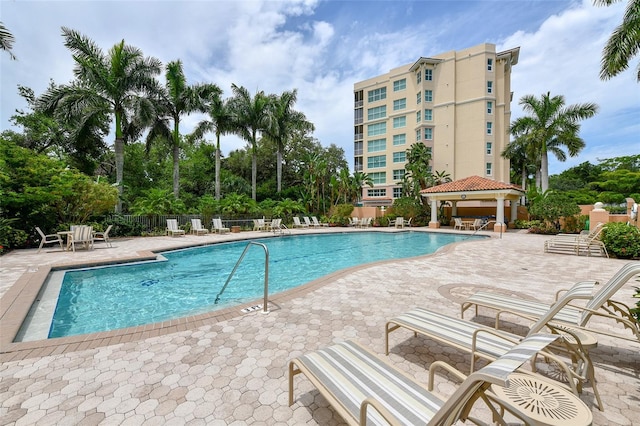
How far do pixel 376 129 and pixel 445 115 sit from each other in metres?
9.90

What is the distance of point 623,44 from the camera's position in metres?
11.8

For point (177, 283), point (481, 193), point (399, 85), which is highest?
point (399, 85)

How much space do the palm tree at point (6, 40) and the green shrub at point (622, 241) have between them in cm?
2274

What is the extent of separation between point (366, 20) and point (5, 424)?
46.1 ft

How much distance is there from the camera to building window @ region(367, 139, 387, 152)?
131 ft

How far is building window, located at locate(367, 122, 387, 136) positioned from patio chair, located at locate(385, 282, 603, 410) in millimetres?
39439

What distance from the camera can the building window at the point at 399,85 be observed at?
37.7 metres

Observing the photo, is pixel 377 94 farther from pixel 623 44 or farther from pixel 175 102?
pixel 623 44

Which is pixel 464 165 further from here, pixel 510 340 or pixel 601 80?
pixel 510 340

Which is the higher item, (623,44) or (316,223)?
(623,44)

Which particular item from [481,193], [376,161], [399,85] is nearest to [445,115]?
[399,85]

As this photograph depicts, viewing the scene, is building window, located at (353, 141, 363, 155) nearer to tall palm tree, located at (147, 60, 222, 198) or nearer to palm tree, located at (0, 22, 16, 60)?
tall palm tree, located at (147, 60, 222, 198)

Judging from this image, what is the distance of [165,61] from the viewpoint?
20.5 m

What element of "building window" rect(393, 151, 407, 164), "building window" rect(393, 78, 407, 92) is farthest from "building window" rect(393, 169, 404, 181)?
"building window" rect(393, 78, 407, 92)
